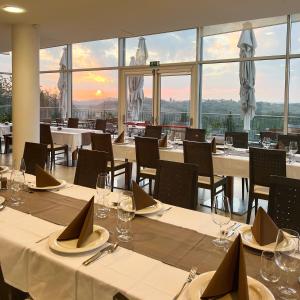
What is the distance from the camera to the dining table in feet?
4.40

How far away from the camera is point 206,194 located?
541 cm

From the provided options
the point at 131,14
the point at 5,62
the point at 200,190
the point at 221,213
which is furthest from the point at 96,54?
the point at 221,213

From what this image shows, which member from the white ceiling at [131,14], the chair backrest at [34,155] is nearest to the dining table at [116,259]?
the chair backrest at [34,155]

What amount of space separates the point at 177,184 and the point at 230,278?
1493mm

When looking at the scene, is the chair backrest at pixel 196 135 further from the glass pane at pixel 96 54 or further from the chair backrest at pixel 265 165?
the glass pane at pixel 96 54

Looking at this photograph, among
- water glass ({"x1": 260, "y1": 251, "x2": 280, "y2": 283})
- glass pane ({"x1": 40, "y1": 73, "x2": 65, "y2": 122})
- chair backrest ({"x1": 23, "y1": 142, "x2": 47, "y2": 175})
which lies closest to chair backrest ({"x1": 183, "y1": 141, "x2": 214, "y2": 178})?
chair backrest ({"x1": 23, "y1": 142, "x2": 47, "y2": 175})

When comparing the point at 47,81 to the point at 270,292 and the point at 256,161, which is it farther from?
the point at 270,292

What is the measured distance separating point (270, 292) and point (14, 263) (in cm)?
116

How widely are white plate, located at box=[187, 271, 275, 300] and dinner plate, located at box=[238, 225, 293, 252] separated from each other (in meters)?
0.20

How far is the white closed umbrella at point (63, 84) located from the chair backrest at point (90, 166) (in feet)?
25.9

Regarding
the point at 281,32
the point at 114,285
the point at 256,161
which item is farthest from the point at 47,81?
the point at 114,285

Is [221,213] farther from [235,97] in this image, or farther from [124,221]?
[235,97]

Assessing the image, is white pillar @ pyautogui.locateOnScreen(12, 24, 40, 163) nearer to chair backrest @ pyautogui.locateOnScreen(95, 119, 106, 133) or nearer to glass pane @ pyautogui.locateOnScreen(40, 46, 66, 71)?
chair backrest @ pyautogui.locateOnScreen(95, 119, 106, 133)

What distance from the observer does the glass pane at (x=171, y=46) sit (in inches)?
324
